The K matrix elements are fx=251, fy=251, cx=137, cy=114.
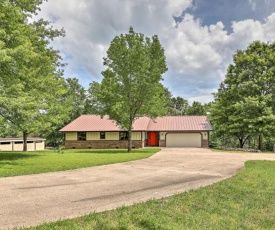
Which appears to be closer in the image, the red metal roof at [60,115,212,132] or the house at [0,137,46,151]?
the red metal roof at [60,115,212,132]

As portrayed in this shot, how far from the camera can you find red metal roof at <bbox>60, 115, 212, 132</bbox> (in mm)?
33875

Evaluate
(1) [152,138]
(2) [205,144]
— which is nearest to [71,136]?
(1) [152,138]

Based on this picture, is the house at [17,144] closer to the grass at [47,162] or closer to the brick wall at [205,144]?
the grass at [47,162]

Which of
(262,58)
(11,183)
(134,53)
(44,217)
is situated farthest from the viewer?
(262,58)

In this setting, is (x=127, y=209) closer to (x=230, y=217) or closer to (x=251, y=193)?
(x=230, y=217)

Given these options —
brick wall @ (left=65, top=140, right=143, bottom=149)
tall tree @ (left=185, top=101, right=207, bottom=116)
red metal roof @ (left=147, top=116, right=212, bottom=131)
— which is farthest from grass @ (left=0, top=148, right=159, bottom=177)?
tall tree @ (left=185, top=101, right=207, bottom=116)

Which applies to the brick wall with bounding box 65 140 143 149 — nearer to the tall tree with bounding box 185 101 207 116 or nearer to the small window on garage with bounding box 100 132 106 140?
the small window on garage with bounding box 100 132 106 140

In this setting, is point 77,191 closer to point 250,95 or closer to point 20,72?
point 20,72

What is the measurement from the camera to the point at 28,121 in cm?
1541

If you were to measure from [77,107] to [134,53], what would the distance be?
30428mm

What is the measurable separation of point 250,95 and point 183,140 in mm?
10238

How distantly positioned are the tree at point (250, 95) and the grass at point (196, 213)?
887 inches

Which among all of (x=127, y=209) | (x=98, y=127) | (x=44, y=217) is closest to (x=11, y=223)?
(x=44, y=217)

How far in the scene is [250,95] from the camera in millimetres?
30281
